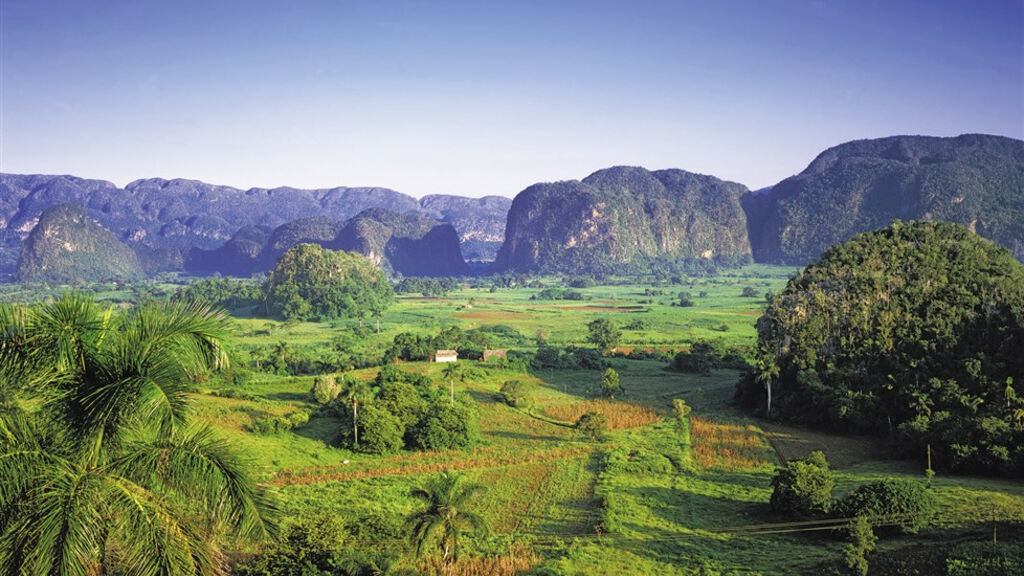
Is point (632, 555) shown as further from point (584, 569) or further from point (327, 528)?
point (327, 528)

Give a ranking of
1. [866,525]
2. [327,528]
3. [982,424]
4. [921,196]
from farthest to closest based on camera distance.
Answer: [921,196]
[982,424]
[866,525]
[327,528]

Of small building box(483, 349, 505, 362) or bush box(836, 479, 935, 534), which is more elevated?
bush box(836, 479, 935, 534)

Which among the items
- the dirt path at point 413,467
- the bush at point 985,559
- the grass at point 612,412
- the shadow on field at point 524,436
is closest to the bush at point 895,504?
the bush at point 985,559

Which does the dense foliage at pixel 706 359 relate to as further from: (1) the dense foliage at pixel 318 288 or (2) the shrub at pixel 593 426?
(1) the dense foliage at pixel 318 288

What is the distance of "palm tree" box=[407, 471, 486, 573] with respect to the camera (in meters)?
16.3

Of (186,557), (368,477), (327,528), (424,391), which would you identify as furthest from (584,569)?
(424,391)

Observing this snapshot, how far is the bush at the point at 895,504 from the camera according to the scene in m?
18.5

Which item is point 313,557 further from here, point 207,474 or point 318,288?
point 318,288

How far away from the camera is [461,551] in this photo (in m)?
18.1

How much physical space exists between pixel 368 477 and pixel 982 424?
2246 cm

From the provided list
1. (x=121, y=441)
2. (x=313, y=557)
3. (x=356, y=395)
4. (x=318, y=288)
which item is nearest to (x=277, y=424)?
(x=356, y=395)

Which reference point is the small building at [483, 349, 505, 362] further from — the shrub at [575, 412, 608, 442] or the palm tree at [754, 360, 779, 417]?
the palm tree at [754, 360, 779, 417]

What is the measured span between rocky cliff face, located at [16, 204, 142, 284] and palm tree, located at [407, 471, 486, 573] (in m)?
173

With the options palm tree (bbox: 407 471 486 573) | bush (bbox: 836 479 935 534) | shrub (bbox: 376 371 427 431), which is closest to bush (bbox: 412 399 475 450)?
shrub (bbox: 376 371 427 431)
